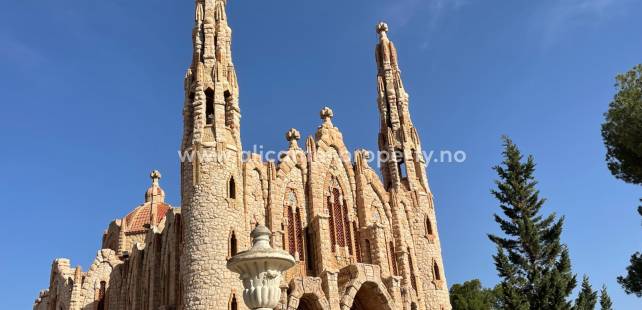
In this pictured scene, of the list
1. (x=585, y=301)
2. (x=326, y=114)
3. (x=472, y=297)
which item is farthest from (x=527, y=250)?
(x=472, y=297)

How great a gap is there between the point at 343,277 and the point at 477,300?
2545cm

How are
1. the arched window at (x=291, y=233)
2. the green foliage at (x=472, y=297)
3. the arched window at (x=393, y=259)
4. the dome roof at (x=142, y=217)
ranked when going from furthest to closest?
1. the green foliage at (x=472, y=297)
2. the dome roof at (x=142, y=217)
3. the arched window at (x=393, y=259)
4. the arched window at (x=291, y=233)

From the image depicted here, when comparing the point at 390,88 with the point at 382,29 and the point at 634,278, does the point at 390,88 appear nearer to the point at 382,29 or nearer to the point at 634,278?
the point at 382,29

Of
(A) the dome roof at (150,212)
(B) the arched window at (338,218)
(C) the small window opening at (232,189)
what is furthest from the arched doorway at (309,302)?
(A) the dome roof at (150,212)

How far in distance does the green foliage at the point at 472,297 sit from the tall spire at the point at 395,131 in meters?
18.0

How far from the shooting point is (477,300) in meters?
46.2

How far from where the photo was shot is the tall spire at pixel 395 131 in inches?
1237

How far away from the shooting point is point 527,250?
90.9 feet

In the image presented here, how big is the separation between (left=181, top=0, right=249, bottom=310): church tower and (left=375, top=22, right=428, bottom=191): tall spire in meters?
9.95

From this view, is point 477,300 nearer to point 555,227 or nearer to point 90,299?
point 555,227

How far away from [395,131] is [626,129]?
14830 millimetres

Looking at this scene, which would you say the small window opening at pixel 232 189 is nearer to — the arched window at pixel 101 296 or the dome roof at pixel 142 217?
the arched window at pixel 101 296

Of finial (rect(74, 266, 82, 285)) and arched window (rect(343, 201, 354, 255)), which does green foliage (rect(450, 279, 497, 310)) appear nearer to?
arched window (rect(343, 201, 354, 255))

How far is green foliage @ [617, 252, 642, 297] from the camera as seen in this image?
65.0 ft
